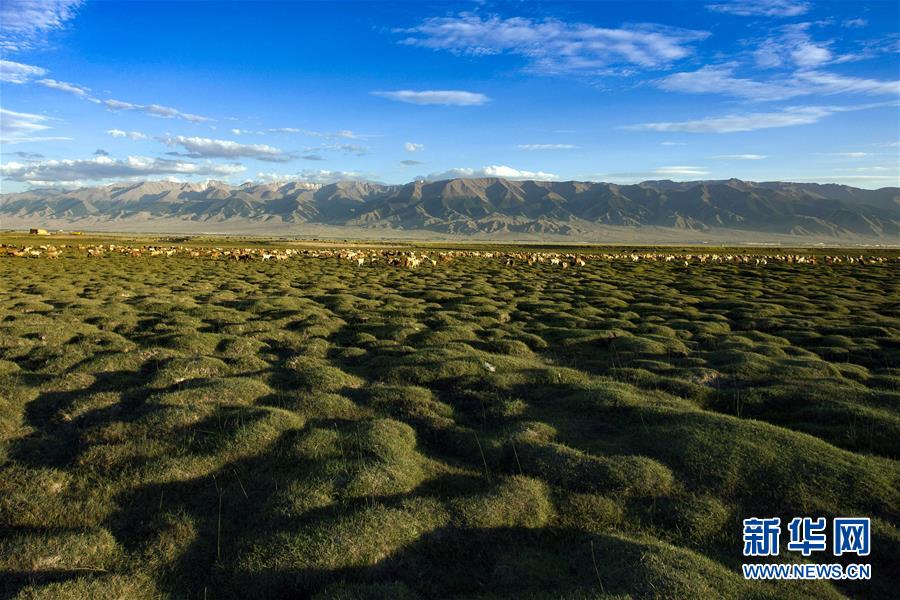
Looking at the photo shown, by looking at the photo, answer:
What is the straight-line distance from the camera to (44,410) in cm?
1194

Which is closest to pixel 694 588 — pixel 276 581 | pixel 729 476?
pixel 729 476

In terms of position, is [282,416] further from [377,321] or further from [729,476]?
[377,321]

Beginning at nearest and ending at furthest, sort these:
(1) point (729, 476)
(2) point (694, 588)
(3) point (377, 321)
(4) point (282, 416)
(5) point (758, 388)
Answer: (2) point (694, 588), (1) point (729, 476), (4) point (282, 416), (5) point (758, 388), (3) point (377, 321)

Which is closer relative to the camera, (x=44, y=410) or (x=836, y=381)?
(x=44, y=410)

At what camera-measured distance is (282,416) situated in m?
11.4

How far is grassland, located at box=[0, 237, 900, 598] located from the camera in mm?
6938

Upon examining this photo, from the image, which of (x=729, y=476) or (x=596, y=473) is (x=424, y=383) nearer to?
(x=596, y=473)

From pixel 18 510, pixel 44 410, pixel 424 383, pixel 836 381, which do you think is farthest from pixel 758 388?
pixel 44 410

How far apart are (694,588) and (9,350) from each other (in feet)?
64.7

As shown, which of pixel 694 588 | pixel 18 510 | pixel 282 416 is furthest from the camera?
pixel 282 416

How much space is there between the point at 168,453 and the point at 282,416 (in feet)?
7.53

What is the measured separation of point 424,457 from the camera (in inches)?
400

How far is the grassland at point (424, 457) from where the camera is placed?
273 inches

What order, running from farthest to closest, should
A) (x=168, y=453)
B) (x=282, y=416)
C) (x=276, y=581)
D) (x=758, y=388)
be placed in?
(x=758, y=388) < (x=282, y=416) < (x=168, y=453) < (x=276, y=581)
